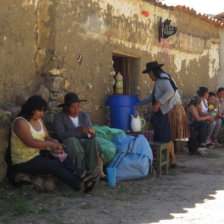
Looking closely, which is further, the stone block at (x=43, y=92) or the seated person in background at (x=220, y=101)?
the seated person in background at (x=220, y=101)

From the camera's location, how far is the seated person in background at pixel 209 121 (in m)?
8.39

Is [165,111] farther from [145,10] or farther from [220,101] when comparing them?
[220,101]

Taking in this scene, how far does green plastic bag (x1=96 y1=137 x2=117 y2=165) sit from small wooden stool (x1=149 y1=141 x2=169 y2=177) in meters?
0.70

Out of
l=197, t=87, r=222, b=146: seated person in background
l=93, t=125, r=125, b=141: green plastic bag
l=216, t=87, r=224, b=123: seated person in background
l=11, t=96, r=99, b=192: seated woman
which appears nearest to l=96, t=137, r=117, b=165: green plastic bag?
l=93, t=125, r=125, b=141: green plastic bag

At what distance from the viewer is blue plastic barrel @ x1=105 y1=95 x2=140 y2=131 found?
6012 mm

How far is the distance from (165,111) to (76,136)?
1.70 metres

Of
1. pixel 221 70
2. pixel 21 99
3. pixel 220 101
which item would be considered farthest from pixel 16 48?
pixel 221 70

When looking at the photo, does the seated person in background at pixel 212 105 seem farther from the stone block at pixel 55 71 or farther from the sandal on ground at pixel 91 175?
the sandal on ground at pixel 91 175

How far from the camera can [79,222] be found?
3.41 metres

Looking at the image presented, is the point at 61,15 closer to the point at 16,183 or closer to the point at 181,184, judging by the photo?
the point at 16,183

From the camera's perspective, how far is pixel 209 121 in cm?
869

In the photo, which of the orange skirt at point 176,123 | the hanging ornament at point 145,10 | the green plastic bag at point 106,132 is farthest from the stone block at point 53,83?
the hanging ornament at point 145,10

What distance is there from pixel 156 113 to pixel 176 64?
2.47 meters

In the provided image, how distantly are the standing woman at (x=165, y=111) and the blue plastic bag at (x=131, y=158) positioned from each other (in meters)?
0.68
